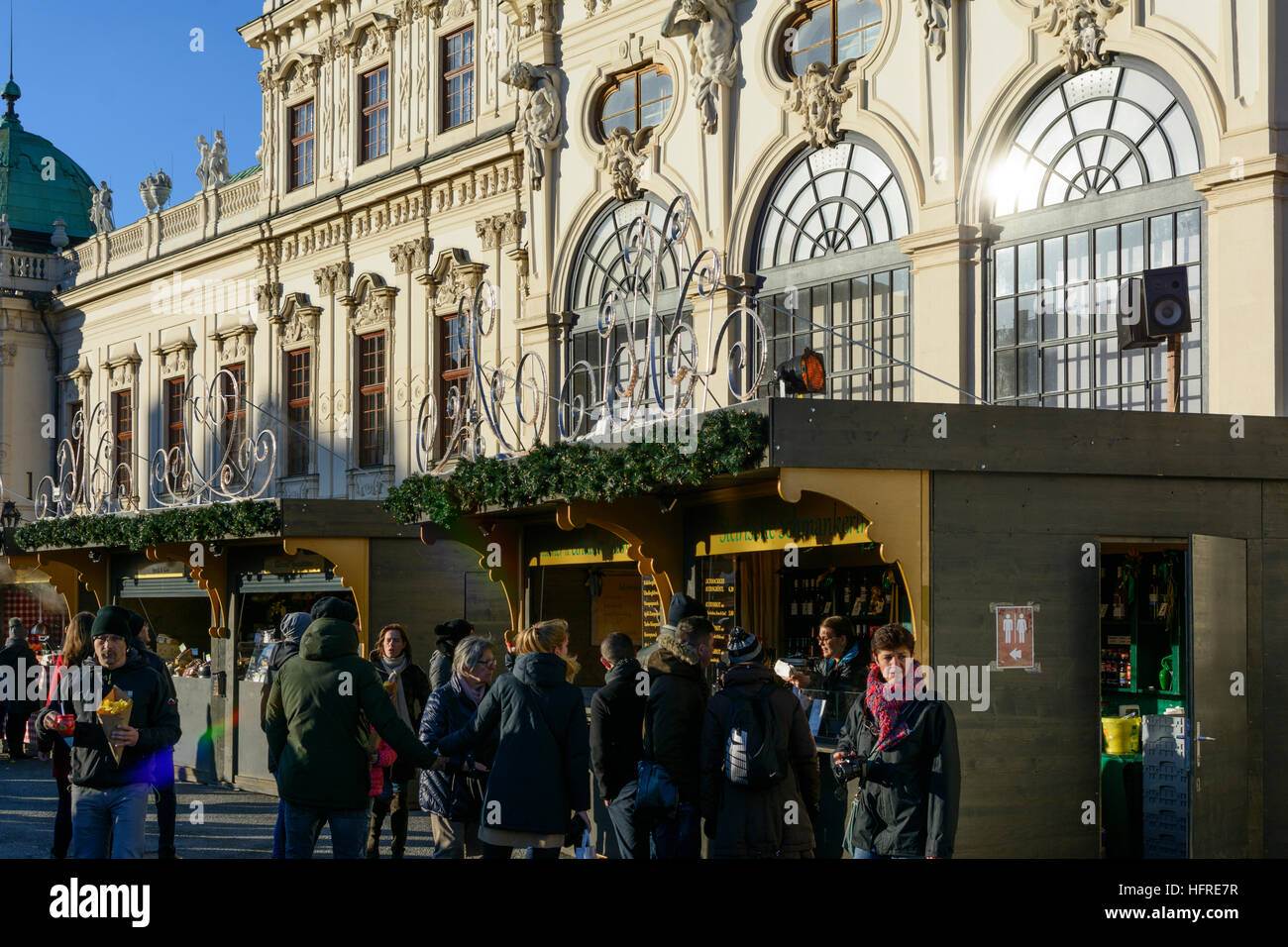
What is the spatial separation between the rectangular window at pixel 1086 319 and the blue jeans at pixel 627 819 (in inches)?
307

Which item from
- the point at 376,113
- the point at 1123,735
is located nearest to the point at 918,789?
the point at 1123,735

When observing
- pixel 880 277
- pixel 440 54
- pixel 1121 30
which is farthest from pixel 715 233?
pixel 440 54

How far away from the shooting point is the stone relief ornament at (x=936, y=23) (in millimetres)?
18297

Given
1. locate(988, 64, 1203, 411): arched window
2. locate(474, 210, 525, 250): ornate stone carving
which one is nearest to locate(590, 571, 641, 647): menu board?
locate(988, 64, 1203, 411): arched window

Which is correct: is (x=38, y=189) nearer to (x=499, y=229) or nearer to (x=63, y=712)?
(x=499, y=229)

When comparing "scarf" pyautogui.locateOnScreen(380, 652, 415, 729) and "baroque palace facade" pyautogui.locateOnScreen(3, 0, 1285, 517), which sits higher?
"baroque palace facade" pyautogui.locateOnScreen(3, 0, 1285, 517)

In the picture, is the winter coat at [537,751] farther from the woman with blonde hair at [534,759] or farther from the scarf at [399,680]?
the scarf at [399,680]

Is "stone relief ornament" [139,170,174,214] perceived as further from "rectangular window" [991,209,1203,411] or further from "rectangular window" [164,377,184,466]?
"rectangular window" [991,209,1203,411]

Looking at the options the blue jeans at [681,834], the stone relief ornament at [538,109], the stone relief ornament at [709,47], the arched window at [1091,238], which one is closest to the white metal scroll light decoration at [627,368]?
the stone relief ornament at [709,47]

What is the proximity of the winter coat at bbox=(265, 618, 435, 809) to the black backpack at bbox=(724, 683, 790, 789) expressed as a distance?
1.64 meters

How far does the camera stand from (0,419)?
39.3 metres

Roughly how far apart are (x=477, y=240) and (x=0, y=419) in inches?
712

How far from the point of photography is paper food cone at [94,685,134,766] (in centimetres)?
987

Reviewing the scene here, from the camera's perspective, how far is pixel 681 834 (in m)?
9.59
